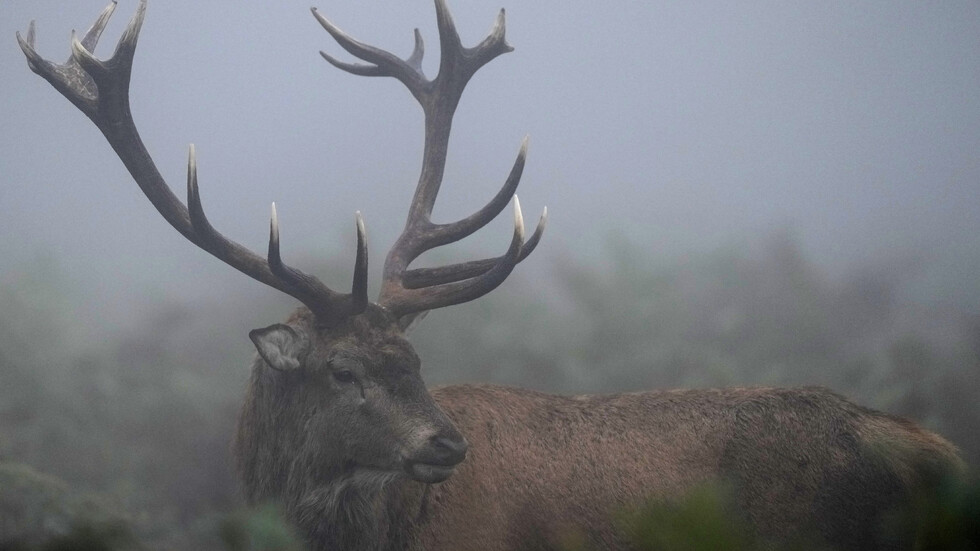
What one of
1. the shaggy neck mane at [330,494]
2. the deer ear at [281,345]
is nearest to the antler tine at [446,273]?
the deer ear at [281,345]

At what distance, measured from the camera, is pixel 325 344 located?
3877mm

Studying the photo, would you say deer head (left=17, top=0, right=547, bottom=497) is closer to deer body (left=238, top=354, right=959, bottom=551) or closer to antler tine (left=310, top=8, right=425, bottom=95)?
deer body (left=238, top=354, right=959, bottom=551)

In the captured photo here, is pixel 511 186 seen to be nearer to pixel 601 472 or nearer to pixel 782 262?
pixel 601 472

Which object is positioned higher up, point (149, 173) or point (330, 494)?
point (149, 173)

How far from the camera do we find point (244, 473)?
4059 mm

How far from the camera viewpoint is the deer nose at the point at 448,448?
3.46 m

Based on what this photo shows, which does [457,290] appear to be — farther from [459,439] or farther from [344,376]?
[459,439]

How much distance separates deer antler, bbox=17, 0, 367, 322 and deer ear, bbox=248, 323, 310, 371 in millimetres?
153

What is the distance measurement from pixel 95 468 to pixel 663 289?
17.8ft

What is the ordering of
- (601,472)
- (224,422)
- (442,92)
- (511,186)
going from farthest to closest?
1. (224,422)
2. (442,92)
3. (511,186)
4. (601,472)

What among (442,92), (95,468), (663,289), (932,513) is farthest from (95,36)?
(663,289)

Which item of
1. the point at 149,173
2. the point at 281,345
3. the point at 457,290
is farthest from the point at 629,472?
the point at 149,173

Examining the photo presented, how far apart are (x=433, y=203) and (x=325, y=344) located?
1386mm

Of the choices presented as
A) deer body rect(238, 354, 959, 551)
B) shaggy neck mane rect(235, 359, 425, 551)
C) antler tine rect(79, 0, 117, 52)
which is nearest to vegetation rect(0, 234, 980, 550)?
shaggy neck mane rect(235, 359, 425, 551)
